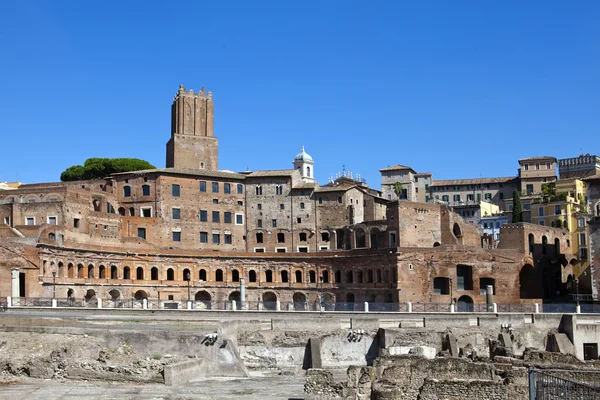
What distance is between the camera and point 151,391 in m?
29.5

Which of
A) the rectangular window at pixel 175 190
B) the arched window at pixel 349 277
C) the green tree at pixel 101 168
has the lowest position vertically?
the arched window at pixel 349 277

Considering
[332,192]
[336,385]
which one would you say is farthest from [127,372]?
[332,192]

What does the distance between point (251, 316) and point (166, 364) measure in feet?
44.6

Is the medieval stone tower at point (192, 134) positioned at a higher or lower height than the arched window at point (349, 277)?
higher

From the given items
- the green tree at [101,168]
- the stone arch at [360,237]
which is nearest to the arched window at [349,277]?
the stone arch at [360,237]

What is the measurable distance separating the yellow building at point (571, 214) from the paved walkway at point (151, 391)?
168 feet

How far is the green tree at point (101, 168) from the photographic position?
94625 millimetres

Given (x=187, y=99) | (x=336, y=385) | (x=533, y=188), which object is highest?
(x=187, y=99)

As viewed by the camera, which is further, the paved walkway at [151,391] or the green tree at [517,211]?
the green tree at [517,211]

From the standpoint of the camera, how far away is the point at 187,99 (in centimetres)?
8800

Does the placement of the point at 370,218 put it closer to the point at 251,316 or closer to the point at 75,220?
the point at 75,220

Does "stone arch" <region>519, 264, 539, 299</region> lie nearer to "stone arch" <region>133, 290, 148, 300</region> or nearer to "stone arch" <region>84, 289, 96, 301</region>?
"stone arch" <region>133, 290, 148, 300</region>

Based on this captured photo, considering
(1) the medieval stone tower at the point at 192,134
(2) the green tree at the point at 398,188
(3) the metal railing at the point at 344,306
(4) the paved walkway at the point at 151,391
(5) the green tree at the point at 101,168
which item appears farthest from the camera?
(2) the green tree at the point at 398,188

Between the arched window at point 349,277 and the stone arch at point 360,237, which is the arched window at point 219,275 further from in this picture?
the stone arch at point 360,237
